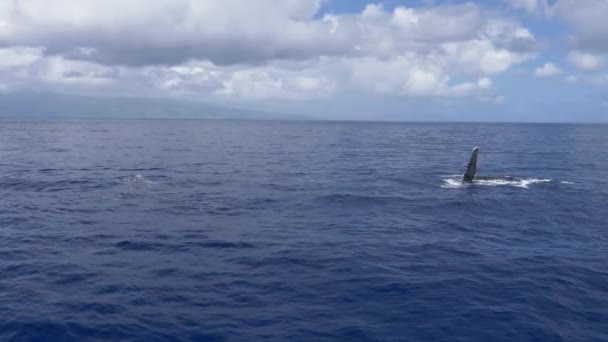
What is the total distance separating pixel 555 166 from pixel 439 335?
61421 mm

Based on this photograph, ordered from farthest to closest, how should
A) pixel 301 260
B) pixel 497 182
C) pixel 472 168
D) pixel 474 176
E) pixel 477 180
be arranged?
pixel 474 176, pixel 477 180, pixel 497 182, pixel 472 168, pixel 301 260

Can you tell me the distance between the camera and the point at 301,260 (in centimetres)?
2617

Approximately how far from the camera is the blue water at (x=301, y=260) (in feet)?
61.0

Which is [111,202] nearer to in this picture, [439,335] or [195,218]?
[195,218]

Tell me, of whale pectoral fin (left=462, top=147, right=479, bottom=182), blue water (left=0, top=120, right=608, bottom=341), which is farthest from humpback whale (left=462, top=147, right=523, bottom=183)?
blue water (left=0, top=120, right=608, bottom=341)

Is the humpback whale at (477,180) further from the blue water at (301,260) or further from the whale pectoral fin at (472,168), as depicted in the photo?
the blue water at (301,260)

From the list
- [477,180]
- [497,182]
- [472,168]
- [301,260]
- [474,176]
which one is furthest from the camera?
[474,176]

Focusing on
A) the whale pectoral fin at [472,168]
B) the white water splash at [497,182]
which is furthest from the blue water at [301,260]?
the whale pectoral fin at [472,168]

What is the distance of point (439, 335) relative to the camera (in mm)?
17859

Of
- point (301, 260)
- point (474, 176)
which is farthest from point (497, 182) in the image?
point (301, 260)

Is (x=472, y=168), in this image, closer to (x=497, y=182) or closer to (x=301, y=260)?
(x=497, y=182)

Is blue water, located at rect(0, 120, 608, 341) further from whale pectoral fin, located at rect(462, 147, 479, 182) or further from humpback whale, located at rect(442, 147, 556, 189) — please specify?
whale pectoral fin, located at rect(462, 147, 479, 182)

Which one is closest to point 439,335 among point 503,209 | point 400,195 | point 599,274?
point 599,274

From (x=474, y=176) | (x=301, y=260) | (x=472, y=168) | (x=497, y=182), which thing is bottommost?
(x=301, y=260)
